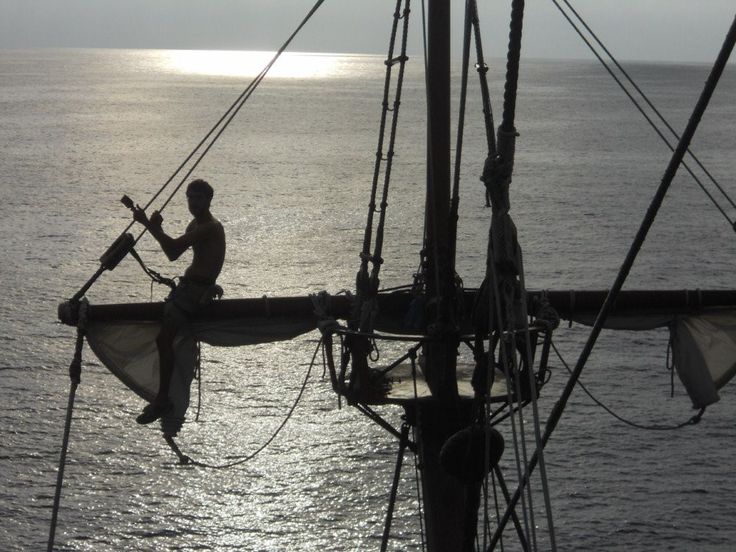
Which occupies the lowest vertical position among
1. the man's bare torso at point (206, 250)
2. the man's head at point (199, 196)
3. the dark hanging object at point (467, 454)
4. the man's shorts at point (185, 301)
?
the dark hanging object at point (467, 454)

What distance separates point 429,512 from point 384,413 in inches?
959

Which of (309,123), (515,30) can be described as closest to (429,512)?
(515,30)

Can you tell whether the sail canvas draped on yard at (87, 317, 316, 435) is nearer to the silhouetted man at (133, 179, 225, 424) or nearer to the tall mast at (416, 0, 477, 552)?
the silhouetted man at (133, 179, 225, 424)

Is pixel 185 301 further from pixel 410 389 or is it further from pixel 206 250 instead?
pixel 410 389

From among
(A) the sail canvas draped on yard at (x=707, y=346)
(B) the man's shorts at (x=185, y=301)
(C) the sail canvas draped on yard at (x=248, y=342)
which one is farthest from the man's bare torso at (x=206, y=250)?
(A) the sail canvas draped on yard at (x=707, y=346)

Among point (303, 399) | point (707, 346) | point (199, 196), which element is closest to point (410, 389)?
point (199, 196)

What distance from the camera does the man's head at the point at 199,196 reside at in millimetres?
13672

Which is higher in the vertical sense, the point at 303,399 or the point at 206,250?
the point at 206,250

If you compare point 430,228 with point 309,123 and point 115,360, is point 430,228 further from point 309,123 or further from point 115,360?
point 309,123

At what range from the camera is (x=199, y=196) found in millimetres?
13719

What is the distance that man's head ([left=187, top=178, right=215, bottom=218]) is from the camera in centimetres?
1367

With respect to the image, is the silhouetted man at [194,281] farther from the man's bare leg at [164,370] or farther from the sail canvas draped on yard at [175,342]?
the sail canvas draped on yard at [175,342]

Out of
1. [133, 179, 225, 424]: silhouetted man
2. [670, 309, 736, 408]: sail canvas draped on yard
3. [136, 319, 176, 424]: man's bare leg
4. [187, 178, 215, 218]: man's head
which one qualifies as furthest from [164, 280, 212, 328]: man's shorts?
[670, 309, 736, 408]: sail canvas draped on yard

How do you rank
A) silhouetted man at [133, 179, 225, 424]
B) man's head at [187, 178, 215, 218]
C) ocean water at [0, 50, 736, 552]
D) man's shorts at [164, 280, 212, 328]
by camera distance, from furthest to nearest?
ocean water at [0, 50, 736, 552] → man's shorts at [164, 280, 212, 328] → silhouetted man at [133, 179, 225, 424] → man's head at [187, 178, 215, 218]
